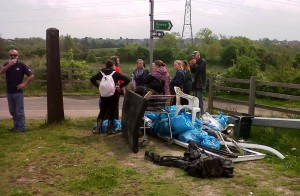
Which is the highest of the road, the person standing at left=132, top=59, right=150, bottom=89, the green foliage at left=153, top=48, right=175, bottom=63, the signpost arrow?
the signpost arrow

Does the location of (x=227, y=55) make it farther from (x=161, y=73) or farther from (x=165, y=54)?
(x=161, y=73)

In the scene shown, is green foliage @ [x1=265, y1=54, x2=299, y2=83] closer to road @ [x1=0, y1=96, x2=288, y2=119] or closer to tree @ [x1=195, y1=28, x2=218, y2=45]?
road @ [x1=0, y1=96, x2=288, y2=119]

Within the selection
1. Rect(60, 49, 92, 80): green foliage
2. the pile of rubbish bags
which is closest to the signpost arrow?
the pile of rubbish bags

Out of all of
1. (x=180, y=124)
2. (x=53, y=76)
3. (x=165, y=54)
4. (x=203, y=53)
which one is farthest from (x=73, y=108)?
(x=203, y=53)

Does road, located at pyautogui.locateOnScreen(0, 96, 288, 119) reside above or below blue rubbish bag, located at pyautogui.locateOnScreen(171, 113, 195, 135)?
below

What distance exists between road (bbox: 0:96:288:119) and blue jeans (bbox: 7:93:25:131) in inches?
89.6

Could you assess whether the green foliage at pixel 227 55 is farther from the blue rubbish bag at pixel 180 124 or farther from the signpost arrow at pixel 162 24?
the blue rubbish bag at pixel 180 124

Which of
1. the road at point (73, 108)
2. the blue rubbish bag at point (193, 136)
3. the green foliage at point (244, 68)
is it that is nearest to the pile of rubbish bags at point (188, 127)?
the blue rubbish bag at point (193, 136)

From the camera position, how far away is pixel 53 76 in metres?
10.0

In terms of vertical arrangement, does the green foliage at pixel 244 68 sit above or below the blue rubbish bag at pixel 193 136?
above

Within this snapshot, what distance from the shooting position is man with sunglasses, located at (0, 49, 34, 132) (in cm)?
925

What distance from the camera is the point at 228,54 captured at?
37.1 meters

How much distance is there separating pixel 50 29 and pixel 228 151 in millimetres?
5354

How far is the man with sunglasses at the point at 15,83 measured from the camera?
9.25 m
